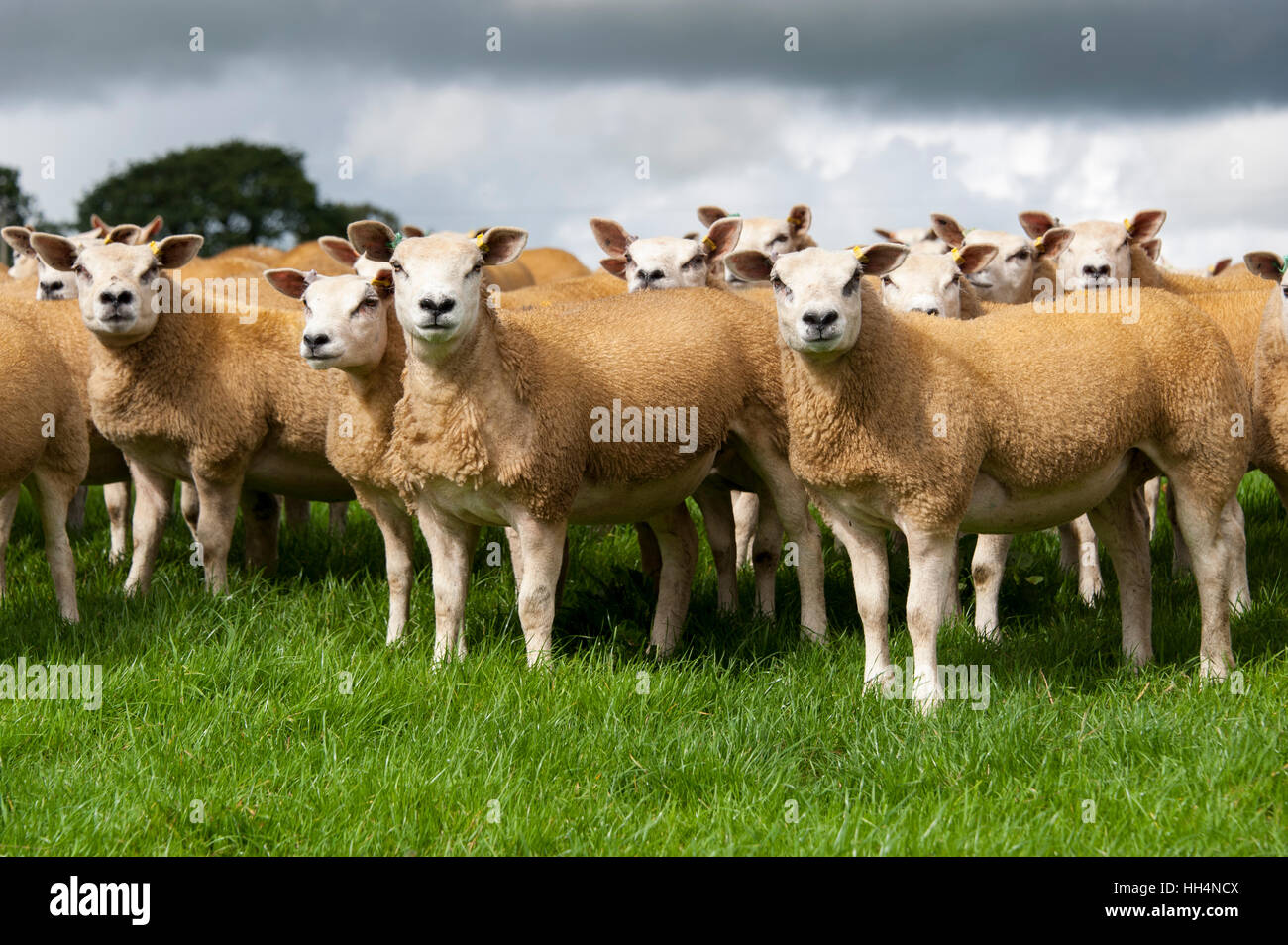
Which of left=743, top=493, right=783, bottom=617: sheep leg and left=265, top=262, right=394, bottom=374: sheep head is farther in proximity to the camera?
left=743, top=493, right=783, bottom=617: sheep leg

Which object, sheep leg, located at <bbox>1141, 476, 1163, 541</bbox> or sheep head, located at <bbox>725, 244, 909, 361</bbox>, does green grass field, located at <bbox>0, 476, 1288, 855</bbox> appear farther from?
sheep leg, located at <bbox>1141, 476, 1163, 541</bbox>

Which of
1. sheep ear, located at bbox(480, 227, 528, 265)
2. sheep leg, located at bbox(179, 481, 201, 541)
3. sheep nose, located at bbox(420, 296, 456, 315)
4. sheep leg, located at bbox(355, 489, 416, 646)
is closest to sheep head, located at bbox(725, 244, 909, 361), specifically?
sheep ear, located at bbox(480, 227, 528, 265)

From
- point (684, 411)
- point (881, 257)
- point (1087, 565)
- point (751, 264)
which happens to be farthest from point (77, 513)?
point (1087, 565)

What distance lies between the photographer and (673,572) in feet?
24.4

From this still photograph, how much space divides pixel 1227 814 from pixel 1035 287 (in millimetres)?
4849

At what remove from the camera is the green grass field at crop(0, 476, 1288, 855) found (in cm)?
488

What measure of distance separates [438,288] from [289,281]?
1.79m

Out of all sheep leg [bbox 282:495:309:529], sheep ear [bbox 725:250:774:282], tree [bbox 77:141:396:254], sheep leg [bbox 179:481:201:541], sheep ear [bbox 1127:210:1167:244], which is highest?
tree [bbox 77:141:396:254]

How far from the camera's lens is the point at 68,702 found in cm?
614

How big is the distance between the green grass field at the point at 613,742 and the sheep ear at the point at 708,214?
12.6 feet

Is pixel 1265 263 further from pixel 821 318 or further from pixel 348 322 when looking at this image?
pixel 348 322

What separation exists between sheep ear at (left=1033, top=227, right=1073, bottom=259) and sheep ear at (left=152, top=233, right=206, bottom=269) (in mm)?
4842

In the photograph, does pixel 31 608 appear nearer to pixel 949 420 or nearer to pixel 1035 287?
pixel 949 420
